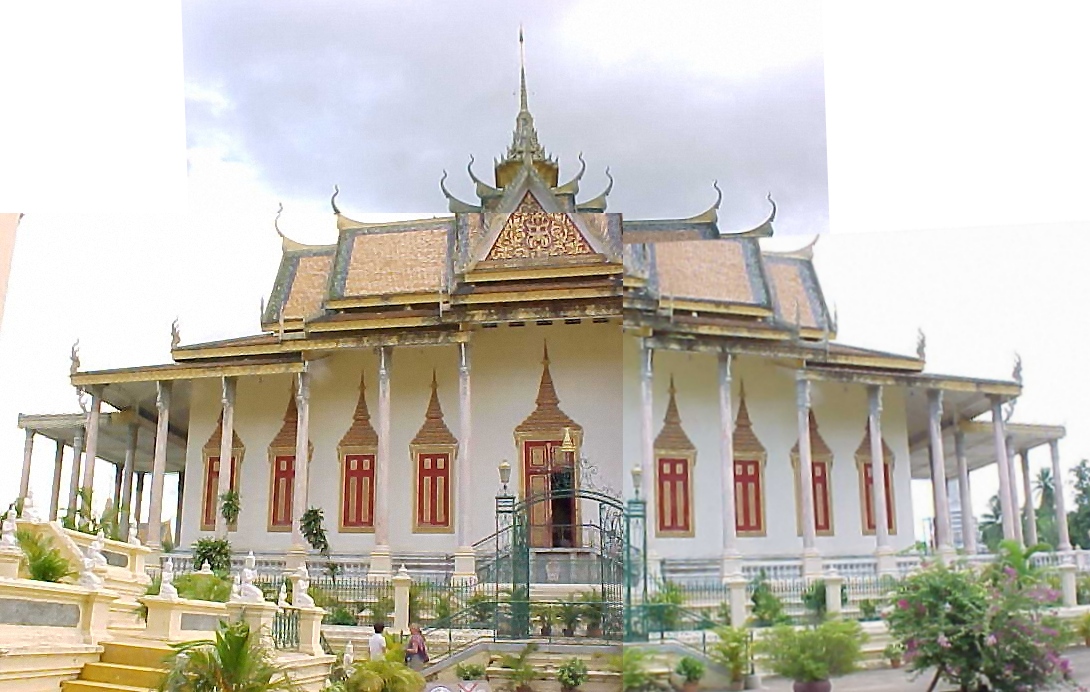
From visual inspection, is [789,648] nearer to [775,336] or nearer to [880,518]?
[880,518]

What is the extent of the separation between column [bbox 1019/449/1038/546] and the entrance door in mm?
2880

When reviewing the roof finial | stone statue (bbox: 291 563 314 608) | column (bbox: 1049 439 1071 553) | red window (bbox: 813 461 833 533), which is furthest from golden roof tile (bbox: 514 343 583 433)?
column (bbox: 1049 439 1071 553)

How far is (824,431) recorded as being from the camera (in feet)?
10.3

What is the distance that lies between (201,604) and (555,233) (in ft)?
12.8

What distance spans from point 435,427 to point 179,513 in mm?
2347

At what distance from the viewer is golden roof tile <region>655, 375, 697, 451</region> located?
3.14 metres

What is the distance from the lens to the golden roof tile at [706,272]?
3.40 meters

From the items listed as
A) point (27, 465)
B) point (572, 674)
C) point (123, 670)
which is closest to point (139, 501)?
point (27, 465)

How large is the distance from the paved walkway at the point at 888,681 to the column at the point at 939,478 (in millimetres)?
363

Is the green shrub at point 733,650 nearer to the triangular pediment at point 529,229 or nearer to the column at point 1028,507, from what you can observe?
the column at point 1028,507

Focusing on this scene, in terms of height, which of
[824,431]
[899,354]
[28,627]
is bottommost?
[28,627]

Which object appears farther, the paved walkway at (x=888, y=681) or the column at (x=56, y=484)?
the column at (x=56, y=484)

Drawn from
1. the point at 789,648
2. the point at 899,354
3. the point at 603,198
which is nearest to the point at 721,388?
the point at 899,354

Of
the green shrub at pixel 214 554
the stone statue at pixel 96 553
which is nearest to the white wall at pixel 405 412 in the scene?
the green shrub at pixel 214 554
